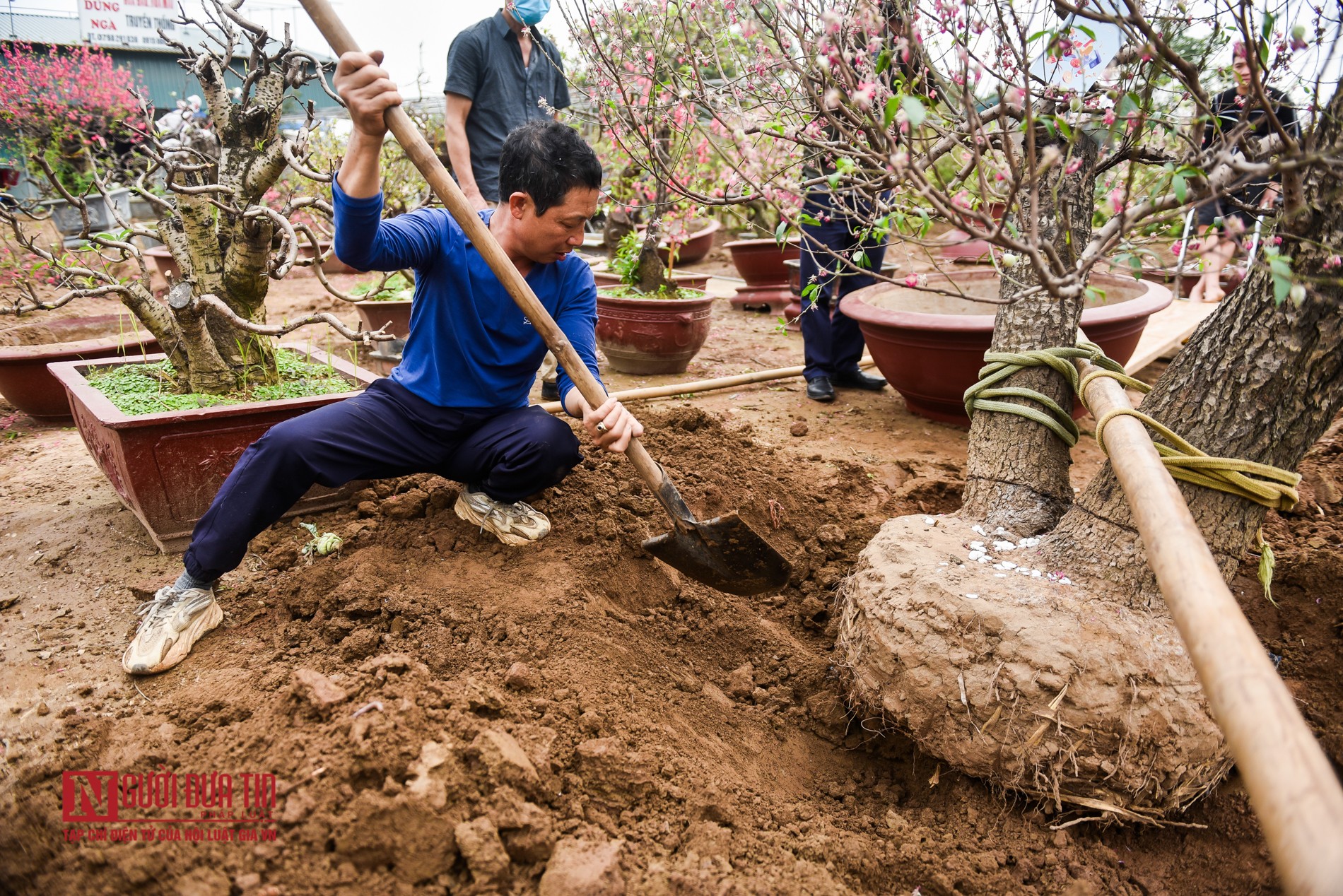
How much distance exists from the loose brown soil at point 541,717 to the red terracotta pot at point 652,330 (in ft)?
6.06

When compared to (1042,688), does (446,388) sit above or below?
above

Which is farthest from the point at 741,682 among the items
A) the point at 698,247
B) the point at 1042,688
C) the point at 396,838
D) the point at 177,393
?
the point at 698,247

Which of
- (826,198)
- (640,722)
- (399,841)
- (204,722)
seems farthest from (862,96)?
(826,198)

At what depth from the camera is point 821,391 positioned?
168 inches

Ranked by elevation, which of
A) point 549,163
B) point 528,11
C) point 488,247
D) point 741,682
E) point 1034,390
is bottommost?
point 741,682

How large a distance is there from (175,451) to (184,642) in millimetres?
765

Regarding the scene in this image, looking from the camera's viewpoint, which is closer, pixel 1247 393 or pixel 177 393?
pixel 1247 393

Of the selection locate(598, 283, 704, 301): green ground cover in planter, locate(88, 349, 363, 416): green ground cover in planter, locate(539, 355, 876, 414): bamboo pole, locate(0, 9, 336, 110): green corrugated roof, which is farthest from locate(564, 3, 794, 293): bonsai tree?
locate(0, 9, 336, 110): green corrugated roof

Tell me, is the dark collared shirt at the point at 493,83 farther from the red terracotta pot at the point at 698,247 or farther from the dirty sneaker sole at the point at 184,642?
the red terracotta pot at the point at 698,247

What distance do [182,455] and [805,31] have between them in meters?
2.16

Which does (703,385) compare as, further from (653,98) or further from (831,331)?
(653,98)

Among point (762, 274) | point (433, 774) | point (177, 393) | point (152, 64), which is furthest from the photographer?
point (152, 64)

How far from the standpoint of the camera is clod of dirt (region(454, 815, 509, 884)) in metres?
1.34

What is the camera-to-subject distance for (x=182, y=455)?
2.50 m
